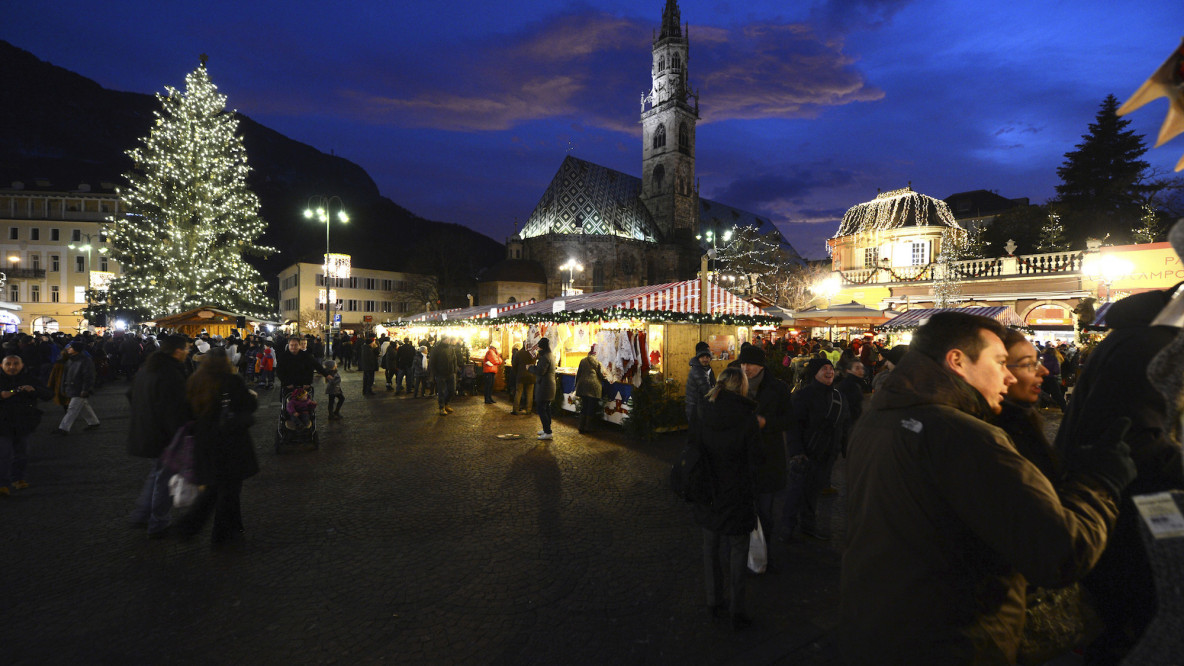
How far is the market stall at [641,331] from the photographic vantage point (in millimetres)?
10406

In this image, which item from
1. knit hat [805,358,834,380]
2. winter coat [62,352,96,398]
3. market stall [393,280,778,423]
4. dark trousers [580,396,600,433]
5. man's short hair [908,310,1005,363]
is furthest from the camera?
dark trousers [580,396,600,433]

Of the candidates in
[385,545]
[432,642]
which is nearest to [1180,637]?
[432,642]

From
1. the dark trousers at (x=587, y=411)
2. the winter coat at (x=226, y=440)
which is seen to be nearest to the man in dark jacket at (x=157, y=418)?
the winter coat at (x=226, y=440)

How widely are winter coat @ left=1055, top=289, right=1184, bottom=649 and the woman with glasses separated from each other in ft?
0.68

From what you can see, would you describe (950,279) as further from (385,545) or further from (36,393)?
(36,393)

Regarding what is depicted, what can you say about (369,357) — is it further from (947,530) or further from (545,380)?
(947,530)

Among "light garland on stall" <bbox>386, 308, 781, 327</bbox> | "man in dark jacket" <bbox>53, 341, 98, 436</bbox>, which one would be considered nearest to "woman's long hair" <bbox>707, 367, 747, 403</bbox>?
"light garland on stall" <bbox>386, 308, 781, 327</bbox>

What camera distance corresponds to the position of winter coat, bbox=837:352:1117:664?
1472 mm

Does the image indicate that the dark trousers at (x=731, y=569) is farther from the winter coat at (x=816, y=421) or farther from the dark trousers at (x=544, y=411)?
the dark trousers at (x=544, y=411)

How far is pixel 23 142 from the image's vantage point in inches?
4749

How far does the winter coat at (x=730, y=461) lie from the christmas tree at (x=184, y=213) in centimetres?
2682

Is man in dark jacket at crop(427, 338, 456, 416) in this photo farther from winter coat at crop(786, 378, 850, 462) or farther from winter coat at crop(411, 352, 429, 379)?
winter coat at crop(786, 378, 850, 462)

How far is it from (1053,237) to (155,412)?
35.8 metres

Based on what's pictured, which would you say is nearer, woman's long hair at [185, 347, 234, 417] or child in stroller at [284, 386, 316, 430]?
woman's long hair at [185, 347, 234, 417]
